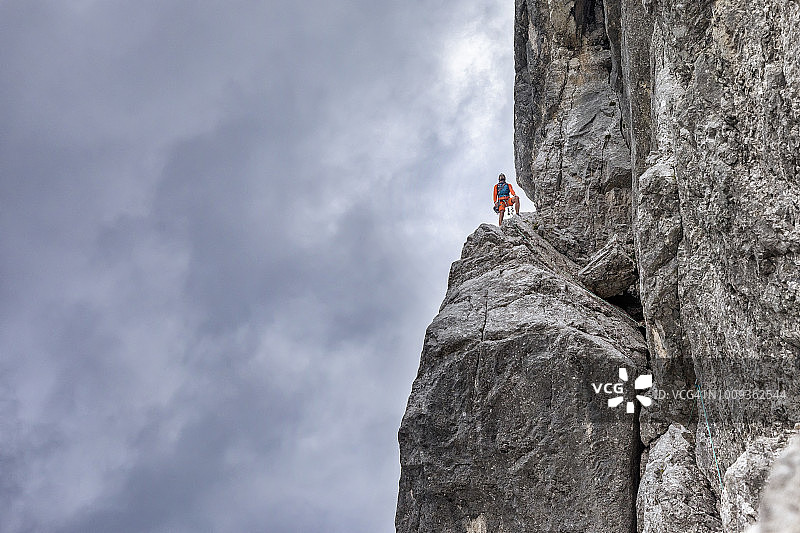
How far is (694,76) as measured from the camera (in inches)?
488

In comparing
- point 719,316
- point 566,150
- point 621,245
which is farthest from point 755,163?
point 566,150

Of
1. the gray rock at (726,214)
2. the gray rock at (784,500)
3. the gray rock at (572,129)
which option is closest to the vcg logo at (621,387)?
the gray rock at (726,214)

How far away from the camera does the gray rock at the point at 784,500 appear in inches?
95.7

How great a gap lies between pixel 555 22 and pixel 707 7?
15.2 meters

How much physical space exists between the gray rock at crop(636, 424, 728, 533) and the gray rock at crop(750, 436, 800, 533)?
1154 cm

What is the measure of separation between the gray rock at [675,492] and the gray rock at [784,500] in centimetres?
1154

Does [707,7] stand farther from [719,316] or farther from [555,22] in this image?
[555,22]

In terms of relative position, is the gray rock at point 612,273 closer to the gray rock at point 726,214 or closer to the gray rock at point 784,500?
the gray rock at point 726,214

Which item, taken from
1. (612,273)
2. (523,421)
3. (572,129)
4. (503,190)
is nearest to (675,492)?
(523,421)

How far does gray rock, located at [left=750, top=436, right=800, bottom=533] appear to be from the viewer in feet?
7.97

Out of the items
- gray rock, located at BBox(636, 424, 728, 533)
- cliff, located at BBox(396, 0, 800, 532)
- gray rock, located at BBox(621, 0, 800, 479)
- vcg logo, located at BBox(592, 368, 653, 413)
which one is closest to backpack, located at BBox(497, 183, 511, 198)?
cliff, located at BBox(396, 0, 800, 532)

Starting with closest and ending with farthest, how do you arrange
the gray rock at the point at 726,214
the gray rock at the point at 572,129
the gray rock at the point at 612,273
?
1. the gray rock at the point at 726,214
2. the gray rock at the point at 612,273
3. the gray rock at the point at 572,129

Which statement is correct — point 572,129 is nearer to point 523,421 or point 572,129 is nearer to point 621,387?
point 621,387

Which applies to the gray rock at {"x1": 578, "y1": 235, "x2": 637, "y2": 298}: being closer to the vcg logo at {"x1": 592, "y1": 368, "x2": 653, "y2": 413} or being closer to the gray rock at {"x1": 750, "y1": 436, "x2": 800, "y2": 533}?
the vcg logo at {"x1": 592, "y1": 368, "x2": 653, "y2": 413}
